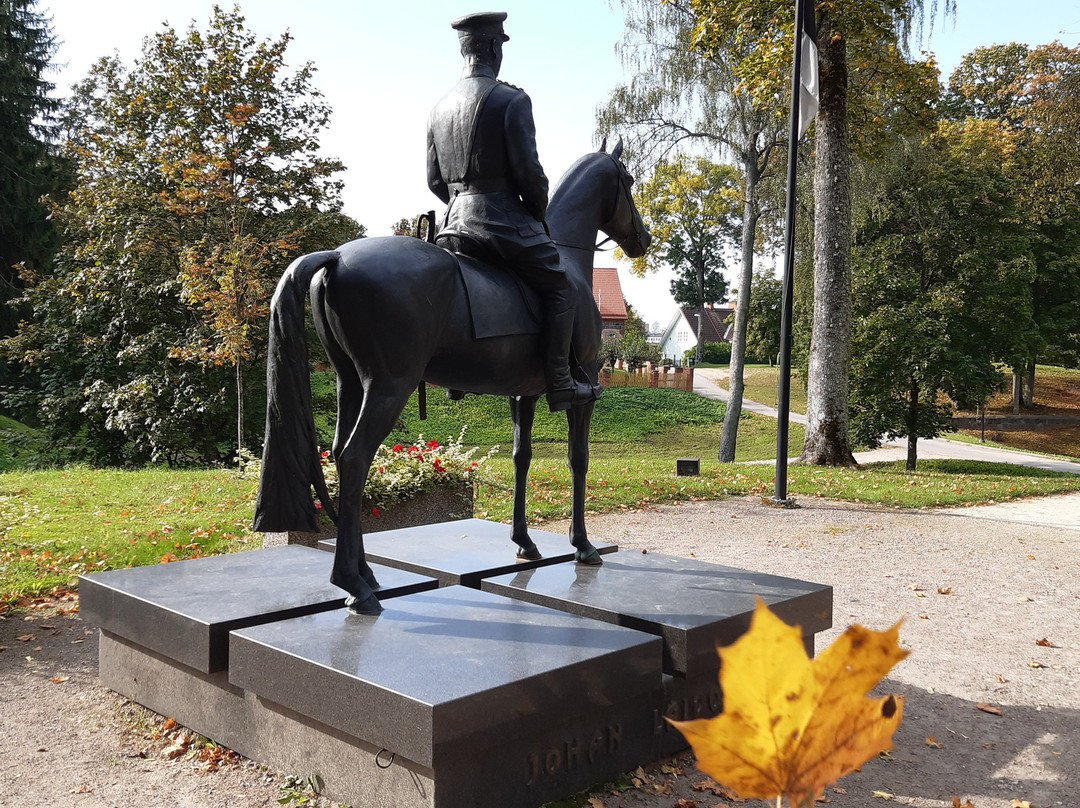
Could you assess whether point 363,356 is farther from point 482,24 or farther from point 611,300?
point 611,300

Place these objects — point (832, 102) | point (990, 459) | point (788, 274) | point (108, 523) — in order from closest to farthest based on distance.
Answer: point (108, 523), point (788, 274), point (832, 102), point (990, 459)

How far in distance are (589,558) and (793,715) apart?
15.8 feet

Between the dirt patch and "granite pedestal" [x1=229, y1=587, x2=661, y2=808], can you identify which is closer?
"granite pedestal" [x1=229, y1=587, x2=661, y2=808]

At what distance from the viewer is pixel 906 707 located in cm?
508

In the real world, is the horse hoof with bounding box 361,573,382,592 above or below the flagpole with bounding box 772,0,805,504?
below

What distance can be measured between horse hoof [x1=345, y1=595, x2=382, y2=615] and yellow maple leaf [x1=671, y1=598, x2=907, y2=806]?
3.75 metres

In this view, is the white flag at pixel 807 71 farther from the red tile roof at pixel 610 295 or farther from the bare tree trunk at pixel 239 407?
the red tile roof at pixel 610 295

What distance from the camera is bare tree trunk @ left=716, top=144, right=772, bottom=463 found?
2022 cm

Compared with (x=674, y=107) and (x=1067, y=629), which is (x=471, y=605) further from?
(x=674, y=107)

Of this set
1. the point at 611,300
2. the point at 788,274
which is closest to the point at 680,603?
the point at 788,274

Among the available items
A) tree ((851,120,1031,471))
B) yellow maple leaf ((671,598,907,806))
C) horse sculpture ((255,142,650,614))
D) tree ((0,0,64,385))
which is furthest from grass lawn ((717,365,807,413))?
yellow maple leaf ((671,598,907,806))

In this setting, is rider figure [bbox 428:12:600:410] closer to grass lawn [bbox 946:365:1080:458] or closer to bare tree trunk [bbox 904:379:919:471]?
bare tree trunk [bbox 904:379:919:471]

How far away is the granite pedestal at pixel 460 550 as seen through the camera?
534 centimetres

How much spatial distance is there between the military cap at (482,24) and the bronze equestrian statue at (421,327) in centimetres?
5
